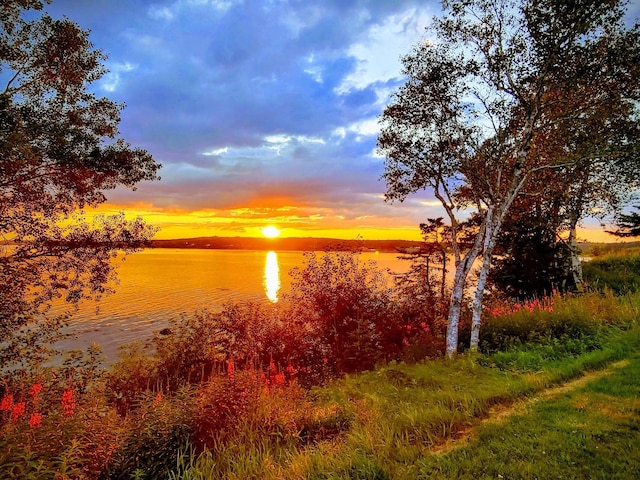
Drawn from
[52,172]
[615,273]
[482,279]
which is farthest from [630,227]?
[52,172]

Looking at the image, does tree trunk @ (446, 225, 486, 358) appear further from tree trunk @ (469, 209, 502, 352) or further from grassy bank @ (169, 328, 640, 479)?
grassy bank @ (169, 328, 640, 479)

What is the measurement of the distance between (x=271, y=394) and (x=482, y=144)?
394 inches

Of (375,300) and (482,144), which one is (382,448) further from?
(482,144)

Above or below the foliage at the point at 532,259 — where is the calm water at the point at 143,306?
below

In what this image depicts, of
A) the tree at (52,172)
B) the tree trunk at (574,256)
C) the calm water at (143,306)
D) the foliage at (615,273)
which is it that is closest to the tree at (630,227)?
the foliage at (615,273)

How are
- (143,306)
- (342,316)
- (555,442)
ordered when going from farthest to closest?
(143,306)
(342,316)
(555,442)

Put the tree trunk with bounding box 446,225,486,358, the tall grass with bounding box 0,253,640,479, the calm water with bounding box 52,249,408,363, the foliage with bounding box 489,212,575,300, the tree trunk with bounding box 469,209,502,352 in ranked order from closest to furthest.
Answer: the tall grass with bounding box 0,253,640,479 → the tree trunk with bounding box 469,209,502,352 → the tree trunk with bounding box 446,225,486,358 → the foliage with bounding box 489,212,575,300 → the calm water with bounding box 52,249,408,363

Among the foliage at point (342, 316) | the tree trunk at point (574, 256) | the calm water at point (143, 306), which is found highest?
the tree trunk at point (574, 256)

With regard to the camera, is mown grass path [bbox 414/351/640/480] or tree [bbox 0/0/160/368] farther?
tree [bbox 0/0/160/368]

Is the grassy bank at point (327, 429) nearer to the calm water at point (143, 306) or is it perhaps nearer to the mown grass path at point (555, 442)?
the mown grass path at point (555, 442)

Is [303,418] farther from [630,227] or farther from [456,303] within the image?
[630,227]

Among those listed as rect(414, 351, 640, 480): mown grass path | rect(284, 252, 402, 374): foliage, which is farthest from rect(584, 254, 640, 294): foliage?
rect(414, 351, 640, 480): mown grass path

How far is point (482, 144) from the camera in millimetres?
11555

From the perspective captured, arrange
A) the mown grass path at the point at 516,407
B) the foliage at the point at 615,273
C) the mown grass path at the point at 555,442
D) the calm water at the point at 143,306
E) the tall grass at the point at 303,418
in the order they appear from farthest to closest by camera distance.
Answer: the calm water at the point at 143,306 → the foliage at the point at 615,273 → the mown grass path at the point at 516,407 → the tall grass at the point at 303,418 → the mown grass path at the point at 555,442
